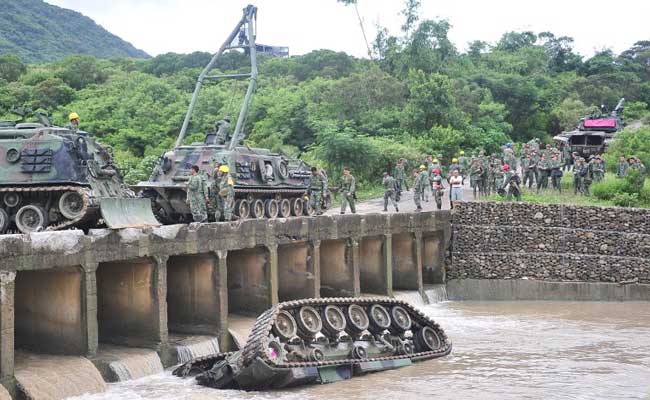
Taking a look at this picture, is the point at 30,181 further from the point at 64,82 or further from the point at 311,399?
the point at 64,82

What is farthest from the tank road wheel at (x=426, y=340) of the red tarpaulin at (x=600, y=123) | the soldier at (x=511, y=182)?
the red tarpaulin at (x=600, y=123)

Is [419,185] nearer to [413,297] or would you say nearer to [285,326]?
[413,297]

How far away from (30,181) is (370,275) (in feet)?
36.9

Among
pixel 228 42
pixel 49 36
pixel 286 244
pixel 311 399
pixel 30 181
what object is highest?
pixel 49 36

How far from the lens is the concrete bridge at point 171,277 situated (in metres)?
17.0

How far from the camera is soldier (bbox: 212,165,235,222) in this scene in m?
23.9

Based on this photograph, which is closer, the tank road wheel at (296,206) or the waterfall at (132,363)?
the waterfall at (132,363)

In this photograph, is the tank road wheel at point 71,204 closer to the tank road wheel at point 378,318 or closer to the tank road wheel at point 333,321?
the tank road wheel at point 333,321

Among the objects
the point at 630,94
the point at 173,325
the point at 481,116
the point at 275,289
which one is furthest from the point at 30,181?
the point at 630,94

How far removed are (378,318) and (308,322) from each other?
2161 millimetres

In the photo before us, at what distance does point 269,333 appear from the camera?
17219 millimetres

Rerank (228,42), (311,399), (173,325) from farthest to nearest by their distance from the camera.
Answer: (228,42), (173,325), (311,399)

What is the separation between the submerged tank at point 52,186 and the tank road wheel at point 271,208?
6.68 m

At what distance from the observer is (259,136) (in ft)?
175
